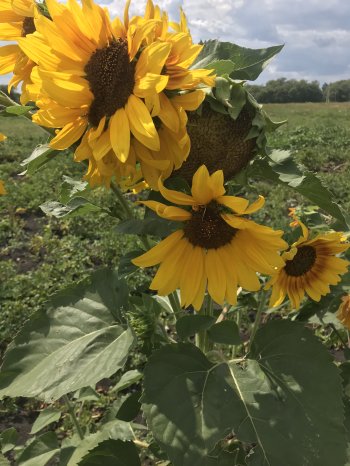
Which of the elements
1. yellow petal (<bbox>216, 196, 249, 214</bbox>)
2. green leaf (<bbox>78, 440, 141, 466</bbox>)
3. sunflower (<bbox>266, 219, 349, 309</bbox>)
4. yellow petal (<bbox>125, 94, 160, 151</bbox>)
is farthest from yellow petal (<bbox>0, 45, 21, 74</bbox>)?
green leaf (<bbox>78, 440, 141, 466</bbox>)

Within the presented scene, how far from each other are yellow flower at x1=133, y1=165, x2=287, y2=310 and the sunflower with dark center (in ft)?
0.64

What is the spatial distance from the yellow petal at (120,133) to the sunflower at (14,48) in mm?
283

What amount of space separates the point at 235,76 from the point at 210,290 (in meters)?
0.44

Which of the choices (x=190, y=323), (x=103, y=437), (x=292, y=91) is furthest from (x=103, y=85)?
(x=292, y=91)

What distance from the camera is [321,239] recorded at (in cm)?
136

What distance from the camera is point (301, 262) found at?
1434 millimetres

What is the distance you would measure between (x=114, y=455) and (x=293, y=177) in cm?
95

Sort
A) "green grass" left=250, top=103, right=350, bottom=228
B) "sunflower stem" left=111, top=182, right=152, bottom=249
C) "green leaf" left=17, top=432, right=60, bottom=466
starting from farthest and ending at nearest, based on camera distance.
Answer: "green grass" left=250, top=103, right=350, bottom=228
"green leaf" left=17, top=432, right=60, bottom=466
"sunflower stem" left=111, top=182, right=152, bottom=249

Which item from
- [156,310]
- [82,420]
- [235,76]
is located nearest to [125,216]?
[156,310]

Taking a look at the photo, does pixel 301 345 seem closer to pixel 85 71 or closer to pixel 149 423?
pixel 149 423

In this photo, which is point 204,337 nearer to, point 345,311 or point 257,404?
point 257,404

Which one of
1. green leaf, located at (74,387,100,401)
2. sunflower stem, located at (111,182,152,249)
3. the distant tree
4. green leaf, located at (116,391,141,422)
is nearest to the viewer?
sunflower stem, located at (111,182,152,249)

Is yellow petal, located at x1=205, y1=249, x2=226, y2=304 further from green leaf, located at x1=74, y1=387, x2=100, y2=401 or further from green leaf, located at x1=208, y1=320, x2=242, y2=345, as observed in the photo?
green leaf, located at x1=74, y1=387, x2=100, y2=401

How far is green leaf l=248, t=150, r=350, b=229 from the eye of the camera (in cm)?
96
